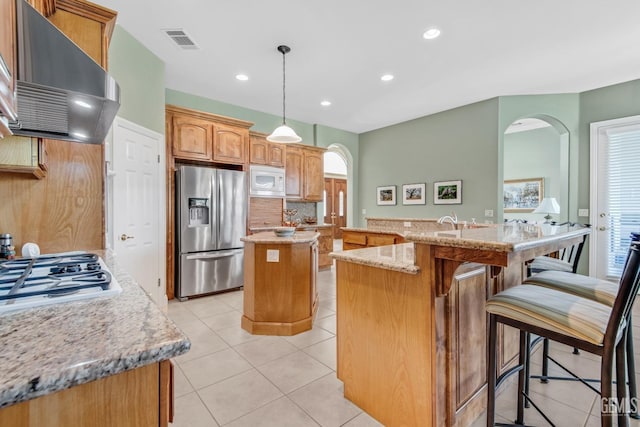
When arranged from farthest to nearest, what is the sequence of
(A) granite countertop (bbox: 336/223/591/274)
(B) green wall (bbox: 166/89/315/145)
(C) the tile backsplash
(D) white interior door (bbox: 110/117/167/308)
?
1. (C) the tile backsplash
2. (B) green wall (bbox: 166/89/315/145)
3. (D) white interior door (bbox: 110/117/167/308)
4. (A) granite countertop (bbox: 336/223/591/274)

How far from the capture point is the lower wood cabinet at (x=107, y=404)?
495 mm

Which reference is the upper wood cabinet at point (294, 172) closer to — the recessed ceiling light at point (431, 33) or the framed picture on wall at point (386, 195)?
the framed picture on wall at point (386, 195)

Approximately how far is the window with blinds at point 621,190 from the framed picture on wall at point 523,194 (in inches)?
81.3

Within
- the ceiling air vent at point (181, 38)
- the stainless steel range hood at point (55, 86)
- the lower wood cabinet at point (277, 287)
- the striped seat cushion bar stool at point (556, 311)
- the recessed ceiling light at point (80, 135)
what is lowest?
the lower wood cabinet at point (277, 287)

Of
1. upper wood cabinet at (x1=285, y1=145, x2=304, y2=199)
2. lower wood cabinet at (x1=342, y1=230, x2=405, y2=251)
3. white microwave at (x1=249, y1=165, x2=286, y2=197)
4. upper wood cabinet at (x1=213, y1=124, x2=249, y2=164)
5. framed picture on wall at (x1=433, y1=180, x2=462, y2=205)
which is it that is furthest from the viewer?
upper wood cabinet at (x1=285, y1=145, x2=304, y2=199)

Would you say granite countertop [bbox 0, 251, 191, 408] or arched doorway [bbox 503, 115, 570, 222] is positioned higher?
arched doorway [bbox 503, 115, 570, 222]

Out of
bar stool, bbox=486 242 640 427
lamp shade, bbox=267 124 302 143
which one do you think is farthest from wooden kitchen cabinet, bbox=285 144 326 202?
bar stool, bbox=486 242 640 427

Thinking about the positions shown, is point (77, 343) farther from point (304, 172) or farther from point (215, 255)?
point (304, 172)

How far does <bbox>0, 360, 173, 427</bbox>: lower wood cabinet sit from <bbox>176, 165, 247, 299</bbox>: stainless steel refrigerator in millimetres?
3411

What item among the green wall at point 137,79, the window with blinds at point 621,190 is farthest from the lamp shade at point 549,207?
the green wall at point 137,79

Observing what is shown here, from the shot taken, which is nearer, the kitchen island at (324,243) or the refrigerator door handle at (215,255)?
the refrigerator door handle at (215,255)

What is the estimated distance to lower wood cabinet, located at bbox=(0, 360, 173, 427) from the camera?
0.50 meters

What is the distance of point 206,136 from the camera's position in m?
4.01

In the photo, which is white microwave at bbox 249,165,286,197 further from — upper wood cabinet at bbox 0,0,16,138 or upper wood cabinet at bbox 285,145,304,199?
upper wood cabinet at bbox 0,0,16,138
